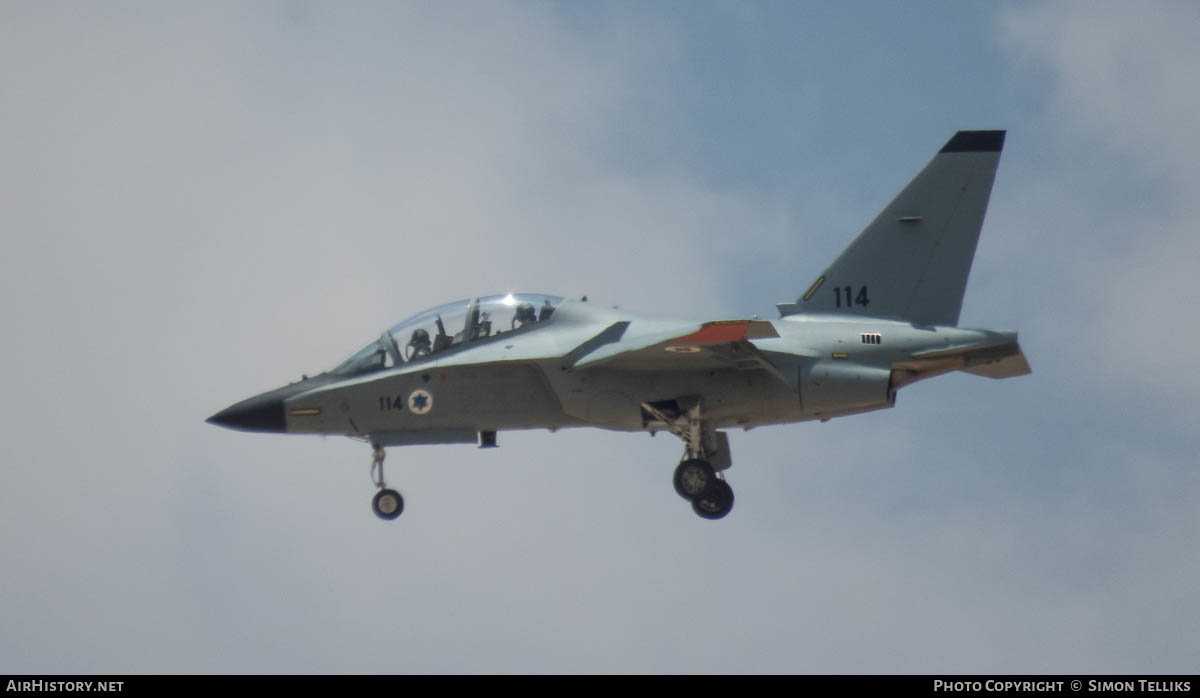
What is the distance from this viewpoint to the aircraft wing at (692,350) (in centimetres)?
2392

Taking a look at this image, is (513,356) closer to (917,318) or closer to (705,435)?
(705,435)

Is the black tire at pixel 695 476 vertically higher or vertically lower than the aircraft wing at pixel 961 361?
lower

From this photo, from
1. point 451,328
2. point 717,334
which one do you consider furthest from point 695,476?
point 451,328

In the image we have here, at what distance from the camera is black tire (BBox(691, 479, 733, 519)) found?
1030 inches

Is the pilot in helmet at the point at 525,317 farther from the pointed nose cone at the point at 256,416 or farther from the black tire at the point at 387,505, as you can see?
the pointed nose cone at the point at 256,416

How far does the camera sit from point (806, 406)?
25.5 metres

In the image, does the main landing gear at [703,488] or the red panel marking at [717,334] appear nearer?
the red panel marking at [717,334]

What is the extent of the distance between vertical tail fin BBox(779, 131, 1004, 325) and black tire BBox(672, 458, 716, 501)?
8.23 ft

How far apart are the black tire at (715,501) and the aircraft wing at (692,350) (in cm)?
177

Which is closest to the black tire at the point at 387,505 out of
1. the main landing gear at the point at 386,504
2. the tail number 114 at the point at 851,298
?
the main landing gear at the point at 386,504

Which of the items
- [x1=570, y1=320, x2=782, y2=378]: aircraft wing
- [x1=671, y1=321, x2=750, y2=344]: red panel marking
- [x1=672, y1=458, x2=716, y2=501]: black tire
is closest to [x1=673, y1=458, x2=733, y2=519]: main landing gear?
[x1=672, y1=458, x2=716, y2=501]: black tire

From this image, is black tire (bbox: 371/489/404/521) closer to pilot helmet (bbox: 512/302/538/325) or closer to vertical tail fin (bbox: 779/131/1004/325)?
pilot helmet (bbox: 512/302/538/325)

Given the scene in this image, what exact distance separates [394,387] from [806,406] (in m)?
6.09
